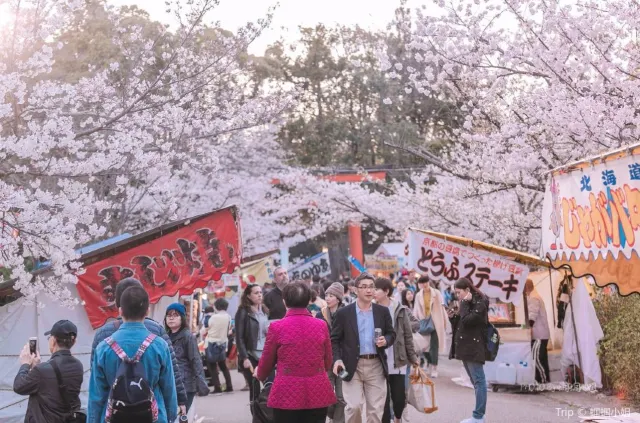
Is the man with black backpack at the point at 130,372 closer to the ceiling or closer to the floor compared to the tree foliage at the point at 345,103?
closer to the floor

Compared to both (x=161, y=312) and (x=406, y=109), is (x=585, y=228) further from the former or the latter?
(x=406, y=109)

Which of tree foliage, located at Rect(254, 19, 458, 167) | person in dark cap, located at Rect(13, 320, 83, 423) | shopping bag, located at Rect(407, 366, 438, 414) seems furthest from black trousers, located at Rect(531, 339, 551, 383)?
tree foliage, located at Rect(254, 19, 458, 167)

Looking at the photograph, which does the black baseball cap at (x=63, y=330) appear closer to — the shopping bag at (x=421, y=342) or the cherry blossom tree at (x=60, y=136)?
the cherry blossom tree at (x=60, y=136)

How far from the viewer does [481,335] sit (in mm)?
10867

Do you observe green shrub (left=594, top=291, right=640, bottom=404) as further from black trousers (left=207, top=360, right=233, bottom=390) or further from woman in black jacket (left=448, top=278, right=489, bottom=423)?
black trousers (left=207, top=360, right=233, bottom=390)

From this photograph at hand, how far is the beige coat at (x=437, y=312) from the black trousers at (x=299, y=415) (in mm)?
9348

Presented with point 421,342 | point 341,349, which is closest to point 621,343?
point 421,342

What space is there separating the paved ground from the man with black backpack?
653 cm

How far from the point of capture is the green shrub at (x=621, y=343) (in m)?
11.2

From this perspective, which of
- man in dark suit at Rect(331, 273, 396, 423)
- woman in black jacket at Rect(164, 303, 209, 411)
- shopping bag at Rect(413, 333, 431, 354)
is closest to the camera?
man in dark suit at Rect(331, 273, 396, 423)

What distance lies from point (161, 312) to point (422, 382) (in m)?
4.01

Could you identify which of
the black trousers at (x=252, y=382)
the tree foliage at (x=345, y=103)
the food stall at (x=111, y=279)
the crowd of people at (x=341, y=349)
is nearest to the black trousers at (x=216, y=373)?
the crowd of people at (x=341, y=349)

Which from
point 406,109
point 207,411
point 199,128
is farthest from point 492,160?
point 406,109

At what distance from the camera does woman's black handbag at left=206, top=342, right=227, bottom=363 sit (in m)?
15.4
